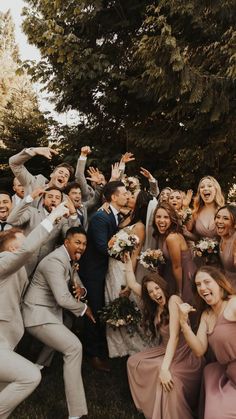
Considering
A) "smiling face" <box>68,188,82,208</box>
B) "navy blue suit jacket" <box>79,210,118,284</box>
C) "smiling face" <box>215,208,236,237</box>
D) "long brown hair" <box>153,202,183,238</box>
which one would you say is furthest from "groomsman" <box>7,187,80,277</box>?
"smiling face" <box>215,208,236,237</box>

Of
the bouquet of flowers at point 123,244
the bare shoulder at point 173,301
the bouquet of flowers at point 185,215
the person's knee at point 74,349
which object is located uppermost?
the bouquet of flowers at point 185,215

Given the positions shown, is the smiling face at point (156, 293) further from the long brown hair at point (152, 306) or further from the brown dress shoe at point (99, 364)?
the brown dress shoe at point (99, 364)

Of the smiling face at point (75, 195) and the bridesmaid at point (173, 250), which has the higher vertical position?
the smiling face at point (75, 195)

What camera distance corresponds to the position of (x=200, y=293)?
4039mm

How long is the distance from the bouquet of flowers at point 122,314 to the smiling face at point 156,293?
0.73 metres

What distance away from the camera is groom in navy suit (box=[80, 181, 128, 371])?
566 cm

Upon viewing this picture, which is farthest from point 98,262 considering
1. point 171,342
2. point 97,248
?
point 171,342

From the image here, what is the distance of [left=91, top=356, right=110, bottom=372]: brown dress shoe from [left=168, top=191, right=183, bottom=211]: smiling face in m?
2.32

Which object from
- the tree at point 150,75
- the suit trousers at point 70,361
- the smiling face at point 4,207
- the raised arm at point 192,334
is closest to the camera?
the raised arm at point 192,334

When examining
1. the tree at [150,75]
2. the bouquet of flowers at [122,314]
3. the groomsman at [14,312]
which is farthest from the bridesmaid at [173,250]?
the tree at [150,75]

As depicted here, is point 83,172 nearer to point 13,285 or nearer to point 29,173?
point 29,173

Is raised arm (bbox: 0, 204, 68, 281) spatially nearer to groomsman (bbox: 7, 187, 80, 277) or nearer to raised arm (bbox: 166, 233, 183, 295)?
groomsman (bbox: 7, 187, 80, 277)

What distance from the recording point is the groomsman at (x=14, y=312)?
380 cm

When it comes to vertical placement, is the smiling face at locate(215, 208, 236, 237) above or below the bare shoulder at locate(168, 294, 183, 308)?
above
